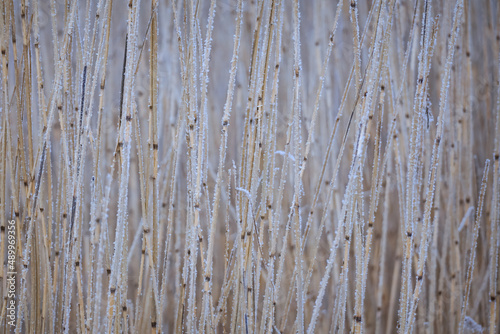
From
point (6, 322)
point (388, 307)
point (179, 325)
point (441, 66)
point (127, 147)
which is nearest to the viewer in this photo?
point (127, 147)

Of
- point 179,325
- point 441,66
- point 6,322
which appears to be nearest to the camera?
point 179,325

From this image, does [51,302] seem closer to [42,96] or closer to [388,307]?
[42,96]

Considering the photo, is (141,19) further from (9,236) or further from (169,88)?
(9,236)

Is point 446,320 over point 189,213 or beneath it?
beneath

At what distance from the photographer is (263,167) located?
41.8 inches

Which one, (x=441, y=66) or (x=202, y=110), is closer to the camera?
(x=202, y=110)

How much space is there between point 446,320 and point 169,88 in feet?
4.15

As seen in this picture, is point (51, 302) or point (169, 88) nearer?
point (51, 302)

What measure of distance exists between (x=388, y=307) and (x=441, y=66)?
0.88 meters

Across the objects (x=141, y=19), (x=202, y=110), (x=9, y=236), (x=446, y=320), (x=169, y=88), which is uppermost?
(x=141, y=19)

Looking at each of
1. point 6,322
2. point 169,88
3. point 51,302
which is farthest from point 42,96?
point 6,322

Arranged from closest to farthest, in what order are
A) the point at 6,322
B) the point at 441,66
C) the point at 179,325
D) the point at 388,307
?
the point at 179,325 → the point at 6,322 → the point at 441,66 → the point at 388,307

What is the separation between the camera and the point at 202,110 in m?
1.03

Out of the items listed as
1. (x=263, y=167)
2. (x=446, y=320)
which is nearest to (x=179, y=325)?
(x=263, y=167)
